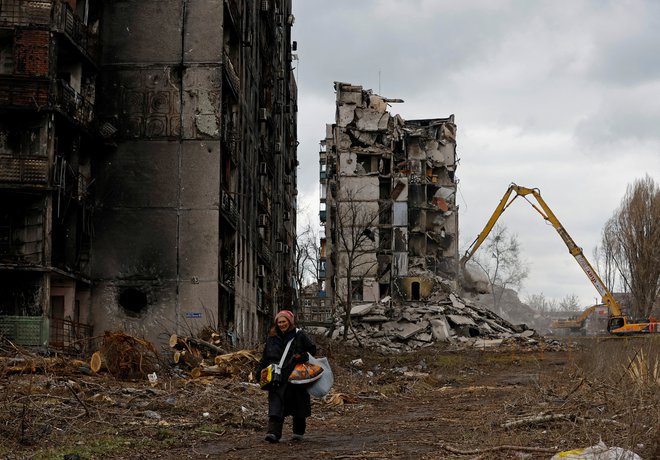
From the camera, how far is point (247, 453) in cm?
1138

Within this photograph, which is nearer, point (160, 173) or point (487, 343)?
point (160, 173)

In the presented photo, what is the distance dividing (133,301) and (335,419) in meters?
16.9

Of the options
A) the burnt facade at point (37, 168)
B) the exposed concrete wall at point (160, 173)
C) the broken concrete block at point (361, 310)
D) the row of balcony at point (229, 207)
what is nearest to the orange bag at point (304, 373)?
the burnt facade at point (37, 168)

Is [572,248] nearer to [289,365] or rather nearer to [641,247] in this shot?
[641,247]

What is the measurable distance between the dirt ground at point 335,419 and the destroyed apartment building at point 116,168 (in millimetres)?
10123

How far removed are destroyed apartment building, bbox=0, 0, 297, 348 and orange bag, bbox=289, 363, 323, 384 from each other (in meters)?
17.4

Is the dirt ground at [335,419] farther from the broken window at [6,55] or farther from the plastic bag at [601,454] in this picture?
the broken window at [6,55]

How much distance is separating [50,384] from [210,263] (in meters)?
16.0

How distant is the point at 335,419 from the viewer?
16797 millimetres

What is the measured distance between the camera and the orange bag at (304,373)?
40.5ft

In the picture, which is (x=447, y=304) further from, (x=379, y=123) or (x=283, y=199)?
(x=379, y=123)

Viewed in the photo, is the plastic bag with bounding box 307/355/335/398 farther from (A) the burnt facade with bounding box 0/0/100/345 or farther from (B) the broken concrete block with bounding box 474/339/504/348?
(B) the broken concrete block with bounding box 474/339/504/348

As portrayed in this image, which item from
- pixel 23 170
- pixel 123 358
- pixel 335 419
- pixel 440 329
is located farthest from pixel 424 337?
pixel 335 419

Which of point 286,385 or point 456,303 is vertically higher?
point 456,303
